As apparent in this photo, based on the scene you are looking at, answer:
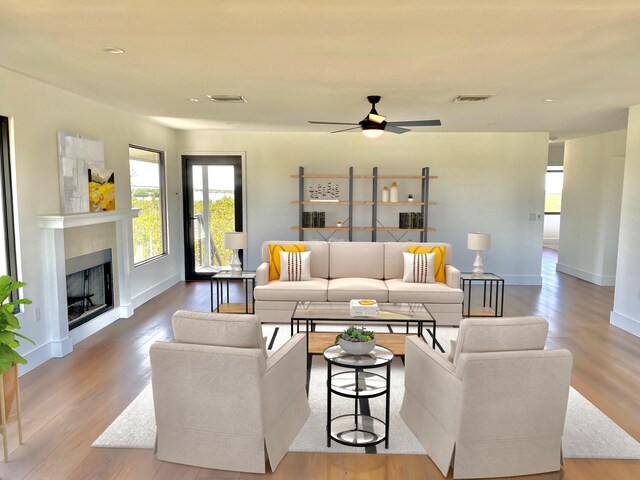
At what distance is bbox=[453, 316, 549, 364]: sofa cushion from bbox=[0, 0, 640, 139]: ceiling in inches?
65.0

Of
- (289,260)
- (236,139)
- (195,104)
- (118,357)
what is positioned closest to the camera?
(118,357)

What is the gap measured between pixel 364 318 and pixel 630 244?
3612 millimetres

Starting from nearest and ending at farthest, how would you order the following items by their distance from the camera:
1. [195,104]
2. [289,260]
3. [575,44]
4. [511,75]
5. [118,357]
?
[575,44]
[511,75]
[118,357]
[195,104]
[289,260]

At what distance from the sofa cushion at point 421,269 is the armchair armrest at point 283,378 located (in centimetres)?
297

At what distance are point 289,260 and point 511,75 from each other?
327 centimetres

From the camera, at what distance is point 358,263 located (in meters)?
6.29

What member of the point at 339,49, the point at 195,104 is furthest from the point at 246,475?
the point at 195,104

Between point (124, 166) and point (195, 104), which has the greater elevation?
point (195, 104)

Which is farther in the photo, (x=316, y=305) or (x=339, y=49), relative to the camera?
(x=316, y=305)

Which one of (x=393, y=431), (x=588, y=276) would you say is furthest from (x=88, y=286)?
(x=588, y=276)

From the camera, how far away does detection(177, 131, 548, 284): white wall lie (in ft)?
26.6

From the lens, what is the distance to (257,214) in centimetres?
828

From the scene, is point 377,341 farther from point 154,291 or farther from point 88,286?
point 154,291

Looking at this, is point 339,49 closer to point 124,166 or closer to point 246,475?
point 246,475
